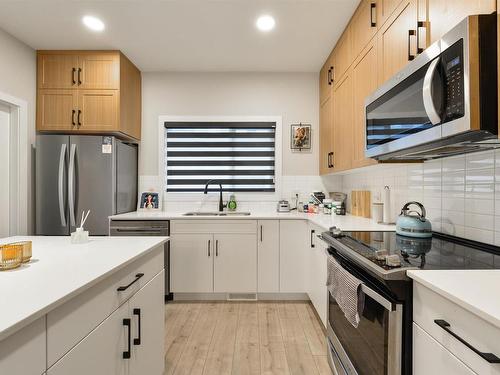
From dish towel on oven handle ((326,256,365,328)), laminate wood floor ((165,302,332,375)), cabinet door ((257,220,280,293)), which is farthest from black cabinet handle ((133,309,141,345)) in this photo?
cabinet door ((257,220,280,293))

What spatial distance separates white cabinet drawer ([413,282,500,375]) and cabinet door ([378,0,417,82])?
3.98ft

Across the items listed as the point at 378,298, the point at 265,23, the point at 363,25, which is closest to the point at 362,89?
the point at 363,25

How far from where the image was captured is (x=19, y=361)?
2.29ft

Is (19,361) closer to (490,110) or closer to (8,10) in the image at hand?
(490,110)

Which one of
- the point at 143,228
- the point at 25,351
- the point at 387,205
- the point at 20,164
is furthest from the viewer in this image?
the point at 143,228

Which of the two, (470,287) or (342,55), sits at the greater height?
(342,55)

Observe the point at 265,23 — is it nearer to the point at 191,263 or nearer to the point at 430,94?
the point at 430,94

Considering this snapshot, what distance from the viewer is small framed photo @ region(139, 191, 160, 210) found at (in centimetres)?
351

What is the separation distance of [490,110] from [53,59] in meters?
3.71

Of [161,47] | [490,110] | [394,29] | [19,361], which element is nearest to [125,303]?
[19,361]

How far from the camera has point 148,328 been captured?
1.51m

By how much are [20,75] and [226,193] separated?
240cm

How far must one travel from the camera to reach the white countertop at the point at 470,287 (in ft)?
2.29

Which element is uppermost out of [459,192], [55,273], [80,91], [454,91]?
[80,91]
